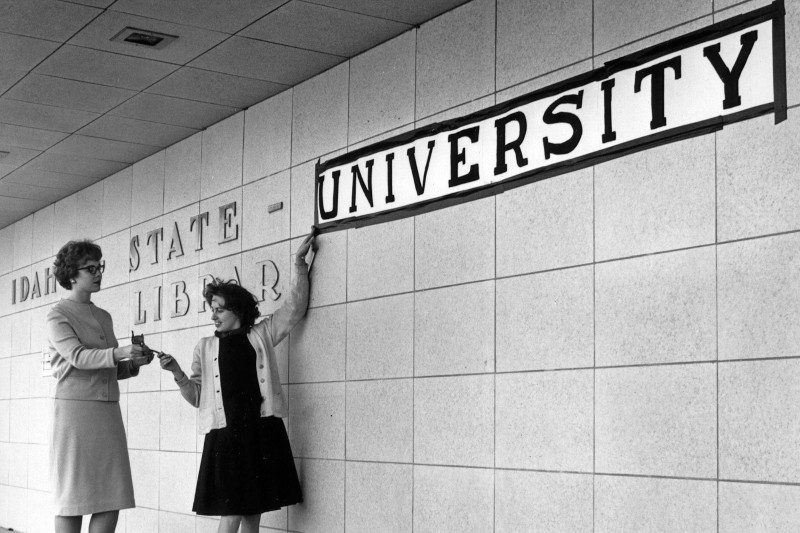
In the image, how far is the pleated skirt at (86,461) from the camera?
4797mm

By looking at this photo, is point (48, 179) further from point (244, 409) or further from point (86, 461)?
point (86, 461)

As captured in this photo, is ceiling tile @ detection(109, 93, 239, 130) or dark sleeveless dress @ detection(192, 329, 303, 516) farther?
ceiling tile @ detection(109, 93, 239, 130)

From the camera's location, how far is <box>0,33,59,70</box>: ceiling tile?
5156 mm

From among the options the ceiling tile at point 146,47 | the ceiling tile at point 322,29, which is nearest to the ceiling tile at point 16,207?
the ceiling tile at point 146,47

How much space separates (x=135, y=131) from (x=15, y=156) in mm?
1212

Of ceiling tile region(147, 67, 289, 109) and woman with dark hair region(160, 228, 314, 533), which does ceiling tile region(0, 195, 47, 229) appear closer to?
ceiling tile region(147, 67, 289, 109)

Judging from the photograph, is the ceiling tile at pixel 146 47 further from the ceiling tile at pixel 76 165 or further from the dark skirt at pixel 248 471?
the ceiling tile at pixel 76 165

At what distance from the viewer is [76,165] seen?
7.78 m

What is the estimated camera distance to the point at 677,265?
139 inches

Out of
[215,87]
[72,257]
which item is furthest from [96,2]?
[215,87]

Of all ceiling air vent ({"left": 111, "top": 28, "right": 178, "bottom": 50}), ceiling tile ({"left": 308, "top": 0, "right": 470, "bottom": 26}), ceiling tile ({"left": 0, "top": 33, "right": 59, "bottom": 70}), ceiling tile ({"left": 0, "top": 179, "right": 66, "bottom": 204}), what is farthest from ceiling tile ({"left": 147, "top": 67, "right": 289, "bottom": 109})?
ceiling tile ({"left": 0, "top": 179, "right": 66, "bottom": 204})

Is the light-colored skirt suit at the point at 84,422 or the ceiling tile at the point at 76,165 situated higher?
the ceiling tile at the point at 76,165

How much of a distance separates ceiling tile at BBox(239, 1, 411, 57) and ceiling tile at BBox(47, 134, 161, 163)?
2354mm

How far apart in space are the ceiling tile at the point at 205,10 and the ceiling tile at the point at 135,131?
177 cm
